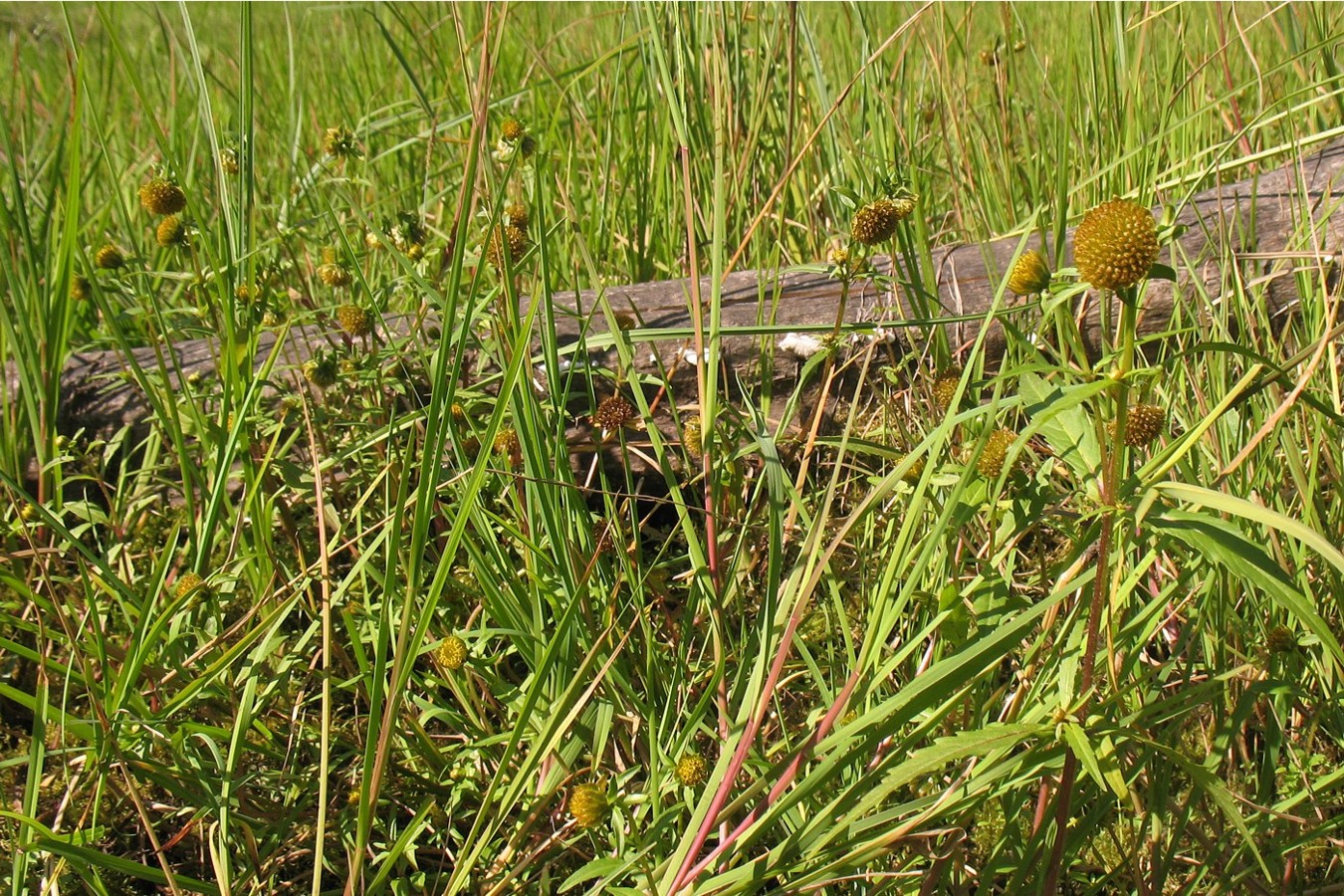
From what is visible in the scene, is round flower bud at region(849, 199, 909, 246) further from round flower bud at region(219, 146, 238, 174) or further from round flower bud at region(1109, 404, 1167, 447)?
round flower bud at region(219, 146, 238, 174)

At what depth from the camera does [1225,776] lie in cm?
126

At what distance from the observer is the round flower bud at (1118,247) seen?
734 mm

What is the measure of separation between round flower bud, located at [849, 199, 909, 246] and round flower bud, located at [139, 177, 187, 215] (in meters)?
0.93

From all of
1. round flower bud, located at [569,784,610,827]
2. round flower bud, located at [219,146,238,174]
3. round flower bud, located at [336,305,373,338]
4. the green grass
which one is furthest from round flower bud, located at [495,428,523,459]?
round flower bud, located at [219,146,238,174]

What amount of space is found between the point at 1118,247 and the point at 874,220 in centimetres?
43

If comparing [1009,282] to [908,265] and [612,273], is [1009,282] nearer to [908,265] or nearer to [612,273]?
[908,265]

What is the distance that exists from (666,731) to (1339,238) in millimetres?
1371

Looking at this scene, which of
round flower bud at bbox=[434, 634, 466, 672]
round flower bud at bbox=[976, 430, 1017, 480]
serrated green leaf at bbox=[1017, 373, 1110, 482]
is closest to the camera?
serrated green leaf at bbox=[1017, 373, 1110, 482]

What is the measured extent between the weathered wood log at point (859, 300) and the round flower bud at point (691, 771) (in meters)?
0.61

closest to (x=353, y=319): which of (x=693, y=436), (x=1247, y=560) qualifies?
(x=693, y=436)

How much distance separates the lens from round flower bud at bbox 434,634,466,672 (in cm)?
123

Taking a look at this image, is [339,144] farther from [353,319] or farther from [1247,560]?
[1247,560]

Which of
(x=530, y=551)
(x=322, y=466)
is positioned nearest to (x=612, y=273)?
(x=322, y=466)

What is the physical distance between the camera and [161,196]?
4.92ft
